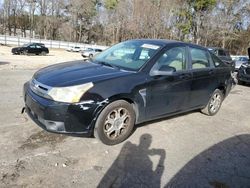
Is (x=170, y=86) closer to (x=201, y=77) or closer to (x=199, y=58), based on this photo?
(x=201, y=77)

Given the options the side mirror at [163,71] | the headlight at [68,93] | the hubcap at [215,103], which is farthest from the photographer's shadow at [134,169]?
the hubcap at [215,103]

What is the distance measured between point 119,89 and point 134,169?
3.78 feet

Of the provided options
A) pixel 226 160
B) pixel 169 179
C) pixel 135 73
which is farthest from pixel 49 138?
pixel 226 160

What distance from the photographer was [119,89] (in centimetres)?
394

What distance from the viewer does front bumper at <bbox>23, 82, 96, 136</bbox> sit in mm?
3631

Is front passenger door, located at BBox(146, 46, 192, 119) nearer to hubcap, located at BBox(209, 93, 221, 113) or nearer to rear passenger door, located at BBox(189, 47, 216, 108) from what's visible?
rear passenger door, located at BBox(189, 47, 216, 108)

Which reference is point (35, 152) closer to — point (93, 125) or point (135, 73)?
point (93, 125)

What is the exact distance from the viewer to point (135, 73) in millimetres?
4219

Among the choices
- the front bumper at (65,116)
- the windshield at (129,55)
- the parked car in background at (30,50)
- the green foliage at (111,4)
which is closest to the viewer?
the front bumper at (65,116)

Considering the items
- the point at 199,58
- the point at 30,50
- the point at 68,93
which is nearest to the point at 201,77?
the point at 199,58

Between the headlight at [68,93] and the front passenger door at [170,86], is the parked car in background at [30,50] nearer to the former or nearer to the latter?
the front passenger door at [170,86]

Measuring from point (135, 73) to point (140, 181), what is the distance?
1690 millimetres

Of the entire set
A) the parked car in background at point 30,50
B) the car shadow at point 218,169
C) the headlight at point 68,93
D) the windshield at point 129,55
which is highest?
the windshield at point 129,55

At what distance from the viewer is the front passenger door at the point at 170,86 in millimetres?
4406
